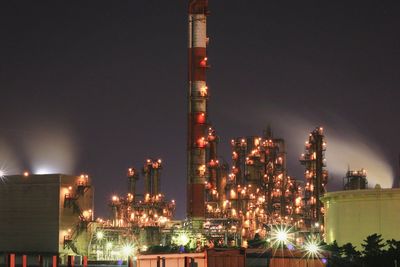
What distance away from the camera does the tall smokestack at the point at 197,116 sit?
77.4 m

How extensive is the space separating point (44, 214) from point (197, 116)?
51.5ft

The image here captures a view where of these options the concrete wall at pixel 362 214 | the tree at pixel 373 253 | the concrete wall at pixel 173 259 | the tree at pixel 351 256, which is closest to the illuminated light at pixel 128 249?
the concrete wall at pixel 362 214

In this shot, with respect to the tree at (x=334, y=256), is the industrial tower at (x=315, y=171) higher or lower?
higher

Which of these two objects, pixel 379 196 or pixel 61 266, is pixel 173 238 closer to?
pixel 61 266

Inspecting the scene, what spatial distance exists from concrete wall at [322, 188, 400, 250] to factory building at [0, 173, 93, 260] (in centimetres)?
2230

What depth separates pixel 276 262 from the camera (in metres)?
48.4

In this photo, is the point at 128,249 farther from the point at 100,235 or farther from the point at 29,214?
the point at 29,214

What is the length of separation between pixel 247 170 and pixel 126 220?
14045 millimetres

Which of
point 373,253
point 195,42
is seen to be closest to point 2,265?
point 195,42

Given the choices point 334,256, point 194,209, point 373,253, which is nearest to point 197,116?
point 194,209

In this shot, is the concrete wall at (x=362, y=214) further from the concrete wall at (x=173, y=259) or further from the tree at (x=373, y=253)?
the concrete wall at (x=173, y=259)

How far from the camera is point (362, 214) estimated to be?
6456cm

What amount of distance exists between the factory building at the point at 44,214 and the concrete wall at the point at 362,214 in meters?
22.3

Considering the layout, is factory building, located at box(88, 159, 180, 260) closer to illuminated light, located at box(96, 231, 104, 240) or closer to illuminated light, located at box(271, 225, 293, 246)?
illuminated light, located at box(96, 231, 104, 240)
